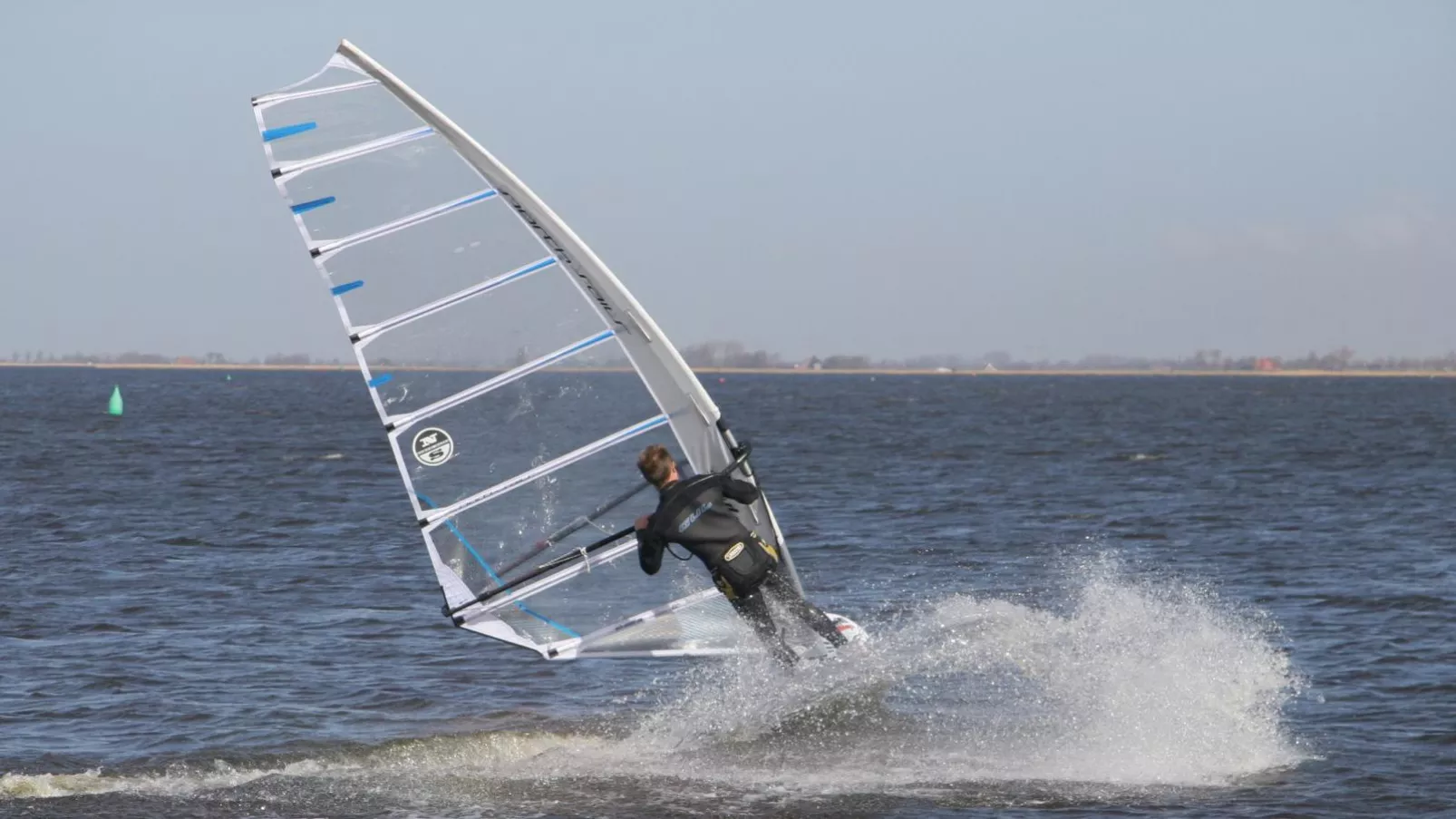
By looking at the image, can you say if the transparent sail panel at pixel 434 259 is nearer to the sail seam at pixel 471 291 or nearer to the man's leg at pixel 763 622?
the sail seam at pixel 471 291

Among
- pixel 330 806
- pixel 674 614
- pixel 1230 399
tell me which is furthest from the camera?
pixel 1230 399

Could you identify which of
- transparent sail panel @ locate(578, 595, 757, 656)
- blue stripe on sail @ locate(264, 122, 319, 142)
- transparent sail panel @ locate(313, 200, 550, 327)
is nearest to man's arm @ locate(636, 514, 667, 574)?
transparent sail panel @ locate(578, 595, 757, 656)

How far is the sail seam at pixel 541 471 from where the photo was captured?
7.37 metres

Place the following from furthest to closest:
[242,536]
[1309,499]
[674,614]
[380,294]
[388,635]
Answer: [1309,499] → [242,536] → [388,635] → [674,614] → [380,294]

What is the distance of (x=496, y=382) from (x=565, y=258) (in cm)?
65

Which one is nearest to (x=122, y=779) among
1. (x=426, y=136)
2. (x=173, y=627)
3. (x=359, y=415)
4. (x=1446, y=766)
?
(x=426, y=136)

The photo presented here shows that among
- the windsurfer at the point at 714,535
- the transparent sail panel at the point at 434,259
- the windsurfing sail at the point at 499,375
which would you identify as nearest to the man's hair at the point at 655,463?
the windsurfer at the point at 714,535

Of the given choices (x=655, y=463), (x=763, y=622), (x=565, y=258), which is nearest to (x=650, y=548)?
(x=655, y=463)

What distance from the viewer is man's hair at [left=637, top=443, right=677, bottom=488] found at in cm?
684

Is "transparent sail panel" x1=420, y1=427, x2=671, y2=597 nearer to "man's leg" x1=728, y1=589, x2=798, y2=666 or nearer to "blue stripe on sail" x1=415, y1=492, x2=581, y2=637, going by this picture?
"blue stripe on sail" x1=415, y1=492, x2=581, y2=637

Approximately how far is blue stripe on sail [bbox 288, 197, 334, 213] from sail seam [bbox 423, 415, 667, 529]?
145 cm

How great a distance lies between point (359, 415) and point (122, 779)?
45552 mm

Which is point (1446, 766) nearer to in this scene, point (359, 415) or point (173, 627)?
point (173, 627)

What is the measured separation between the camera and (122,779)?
706 centimetres
